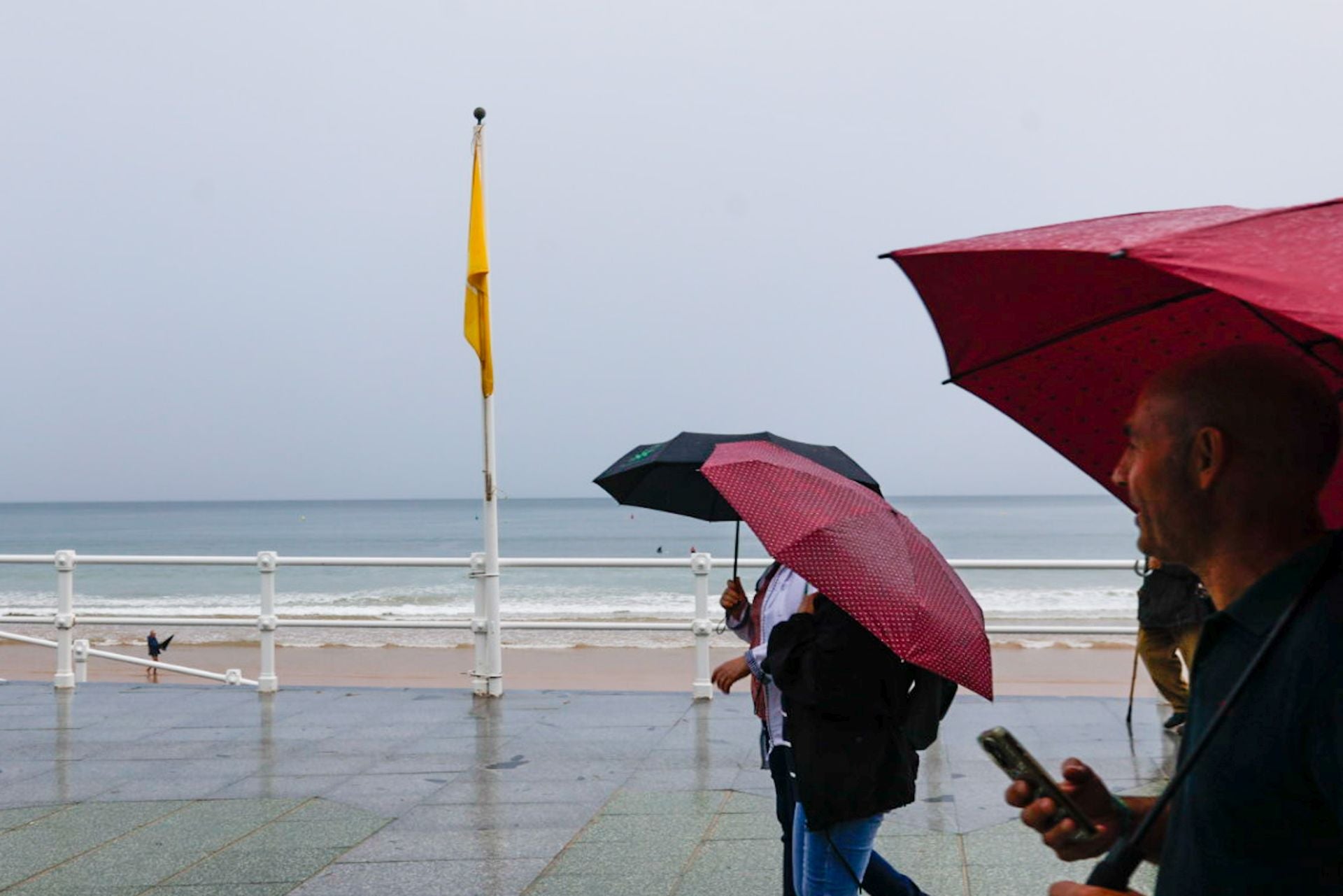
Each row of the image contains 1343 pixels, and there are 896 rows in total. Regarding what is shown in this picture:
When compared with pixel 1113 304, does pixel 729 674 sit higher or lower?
lower

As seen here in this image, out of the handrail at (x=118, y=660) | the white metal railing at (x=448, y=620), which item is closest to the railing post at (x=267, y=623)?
the white metal railing at (x=448, y=620)

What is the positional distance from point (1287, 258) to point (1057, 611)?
28.6 metres

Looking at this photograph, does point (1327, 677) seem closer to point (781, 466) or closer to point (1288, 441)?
point (1288, 441)

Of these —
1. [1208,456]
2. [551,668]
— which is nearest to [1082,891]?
[1208,456]

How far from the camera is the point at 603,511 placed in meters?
124

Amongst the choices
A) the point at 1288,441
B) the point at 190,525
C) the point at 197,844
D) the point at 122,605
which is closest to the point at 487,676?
the point at 197,844

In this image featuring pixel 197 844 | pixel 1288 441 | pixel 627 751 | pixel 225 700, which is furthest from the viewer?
pixel 225 700

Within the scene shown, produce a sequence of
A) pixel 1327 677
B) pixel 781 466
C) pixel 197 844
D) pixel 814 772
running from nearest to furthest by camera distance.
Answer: pixel 1327 677 → pixel 814 772 → pixel 781 466 → pixel 197 844

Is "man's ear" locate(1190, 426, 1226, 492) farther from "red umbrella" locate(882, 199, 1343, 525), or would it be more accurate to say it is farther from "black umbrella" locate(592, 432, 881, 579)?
"black umbrella" locate(592, 432, 881, 579)

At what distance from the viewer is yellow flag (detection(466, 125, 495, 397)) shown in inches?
417

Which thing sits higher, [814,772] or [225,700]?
[814,772]

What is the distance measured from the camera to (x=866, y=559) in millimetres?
3744

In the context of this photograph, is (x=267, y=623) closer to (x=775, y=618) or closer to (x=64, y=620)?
(x=64, y=620)

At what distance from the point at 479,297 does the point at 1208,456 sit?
30.3 ft
